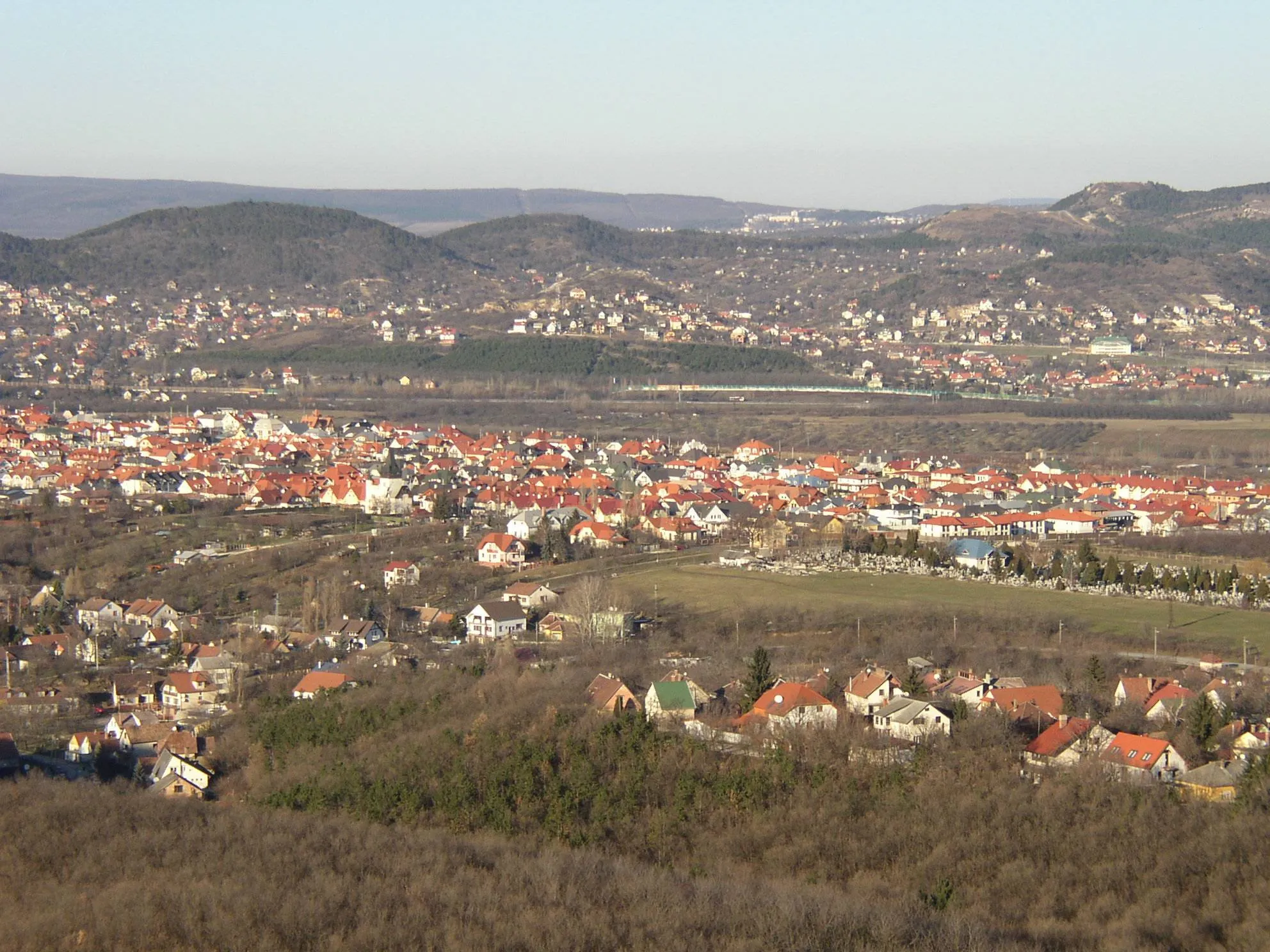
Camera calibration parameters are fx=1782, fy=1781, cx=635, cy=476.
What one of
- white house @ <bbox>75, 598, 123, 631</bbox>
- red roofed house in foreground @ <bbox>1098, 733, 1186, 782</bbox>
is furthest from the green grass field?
white house @ <bbox>75, 598, 123, 631</bbox>

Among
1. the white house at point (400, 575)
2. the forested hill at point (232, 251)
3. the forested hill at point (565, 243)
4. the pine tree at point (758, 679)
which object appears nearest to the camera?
the pine tree at point (758, 679)

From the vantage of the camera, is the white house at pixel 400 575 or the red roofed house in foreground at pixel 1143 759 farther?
the white house at pixel 400 575

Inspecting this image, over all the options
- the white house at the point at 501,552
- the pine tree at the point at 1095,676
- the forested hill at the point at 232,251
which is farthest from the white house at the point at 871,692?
the forested hill at the point at 232,251

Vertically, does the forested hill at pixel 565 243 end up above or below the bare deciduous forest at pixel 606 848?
below

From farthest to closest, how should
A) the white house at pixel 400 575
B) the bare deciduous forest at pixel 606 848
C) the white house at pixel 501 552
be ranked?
the white house at pixel 501 552, the white house at pixel 400 575, the bare deciduous forest at pixel 606 848

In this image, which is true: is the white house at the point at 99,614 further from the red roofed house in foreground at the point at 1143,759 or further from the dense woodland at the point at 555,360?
the dense woodland at the point at 555,360

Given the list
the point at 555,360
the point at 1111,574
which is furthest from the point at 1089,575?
the point at 555,360

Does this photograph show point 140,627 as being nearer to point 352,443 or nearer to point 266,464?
point 266,464
